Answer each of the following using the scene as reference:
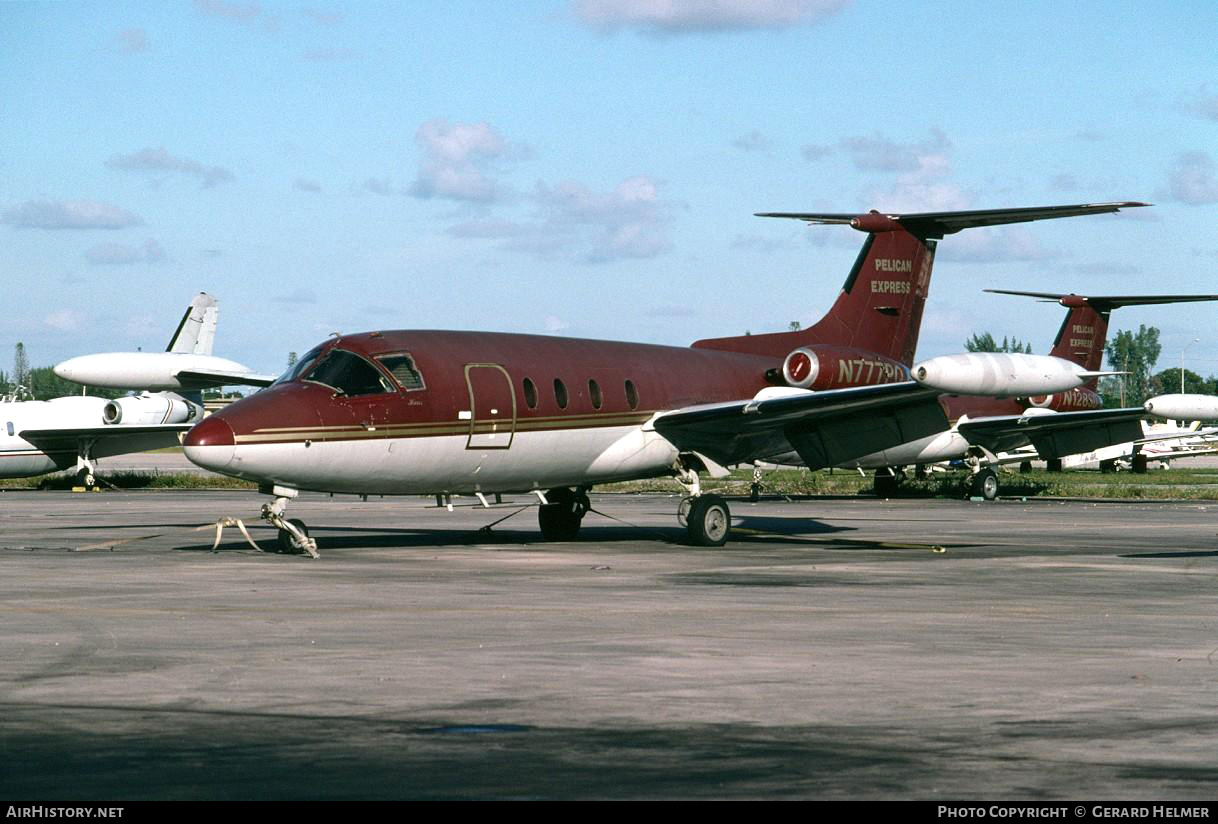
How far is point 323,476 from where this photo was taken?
21609 mm

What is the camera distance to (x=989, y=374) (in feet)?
74.0

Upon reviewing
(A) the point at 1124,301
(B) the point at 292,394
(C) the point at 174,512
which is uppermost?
(A) the point at 1124,301

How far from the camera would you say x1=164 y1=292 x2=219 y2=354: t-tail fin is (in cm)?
6625

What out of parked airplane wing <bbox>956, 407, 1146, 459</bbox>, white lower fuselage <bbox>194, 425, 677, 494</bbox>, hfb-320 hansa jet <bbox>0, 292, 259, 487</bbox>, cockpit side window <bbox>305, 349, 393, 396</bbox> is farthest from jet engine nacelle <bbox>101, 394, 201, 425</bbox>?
cockpit side window <bbox>305, 349, 393, 396</bbox>

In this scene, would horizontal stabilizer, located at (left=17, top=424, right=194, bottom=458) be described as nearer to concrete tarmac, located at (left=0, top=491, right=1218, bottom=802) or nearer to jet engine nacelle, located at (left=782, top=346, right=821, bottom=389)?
jet engine nacelle, located at (left=782, top=346, right=821, bottom=389)

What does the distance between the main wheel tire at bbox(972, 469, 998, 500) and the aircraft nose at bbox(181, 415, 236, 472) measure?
3556 cm

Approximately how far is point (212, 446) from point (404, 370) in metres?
3.56

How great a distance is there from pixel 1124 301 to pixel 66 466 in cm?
4018

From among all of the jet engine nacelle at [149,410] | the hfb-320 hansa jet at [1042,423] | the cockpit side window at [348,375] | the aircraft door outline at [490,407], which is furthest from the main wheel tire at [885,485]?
the cockpit side window at [348,375]

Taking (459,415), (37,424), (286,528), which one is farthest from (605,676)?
(37,424)

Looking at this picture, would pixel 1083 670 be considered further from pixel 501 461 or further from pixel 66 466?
pixel 66 466

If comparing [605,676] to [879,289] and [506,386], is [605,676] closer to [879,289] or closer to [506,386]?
[506,386]

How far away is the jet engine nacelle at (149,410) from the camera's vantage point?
59125 millimetres
